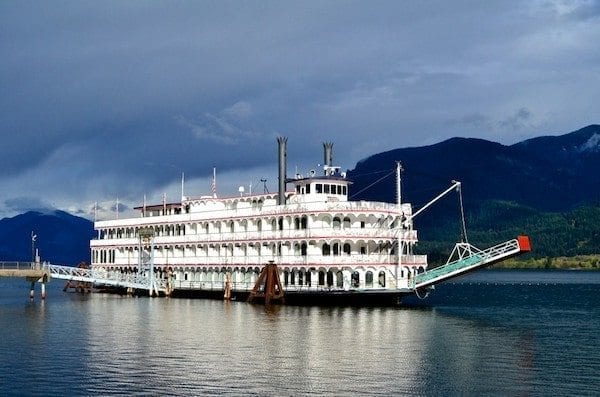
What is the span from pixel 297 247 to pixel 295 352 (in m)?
34.2

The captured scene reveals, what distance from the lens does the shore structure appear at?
79.2 metres

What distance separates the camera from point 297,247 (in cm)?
8331

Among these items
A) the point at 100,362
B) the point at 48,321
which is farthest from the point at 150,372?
the point at 48,321

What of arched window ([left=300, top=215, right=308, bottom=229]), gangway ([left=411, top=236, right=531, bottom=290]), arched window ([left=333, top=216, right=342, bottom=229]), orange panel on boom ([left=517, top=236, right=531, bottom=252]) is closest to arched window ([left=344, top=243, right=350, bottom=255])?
arched window ([left=333, top=216, right=342, bottom=229])

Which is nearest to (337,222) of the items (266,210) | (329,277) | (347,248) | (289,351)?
(347,248)

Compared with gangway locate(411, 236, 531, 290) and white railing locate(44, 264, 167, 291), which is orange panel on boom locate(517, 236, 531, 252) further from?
white railing locate(44, 264, 167, 291)

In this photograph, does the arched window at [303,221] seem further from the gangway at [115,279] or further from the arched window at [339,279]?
the gangway at [115,279]

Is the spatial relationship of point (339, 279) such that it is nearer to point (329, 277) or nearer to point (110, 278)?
point (329, 277)

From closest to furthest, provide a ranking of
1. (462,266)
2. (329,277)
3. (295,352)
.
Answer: (295,352) → (462,266) → (329,277)

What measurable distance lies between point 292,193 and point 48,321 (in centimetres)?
2892

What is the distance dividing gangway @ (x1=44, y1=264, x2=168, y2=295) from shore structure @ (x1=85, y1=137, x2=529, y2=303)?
0.85ft

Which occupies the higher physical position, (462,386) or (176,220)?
(176,220)

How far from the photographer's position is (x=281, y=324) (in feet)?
210

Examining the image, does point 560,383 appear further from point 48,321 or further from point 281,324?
point 48,321
